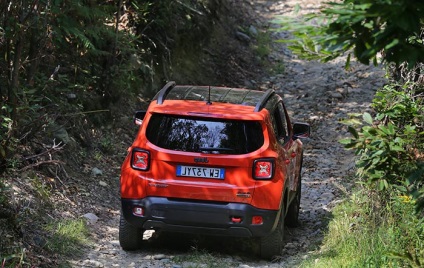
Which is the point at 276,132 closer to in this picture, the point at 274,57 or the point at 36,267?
the point at 36,267

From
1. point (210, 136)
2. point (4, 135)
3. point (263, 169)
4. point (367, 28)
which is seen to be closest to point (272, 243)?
point (263, 169)

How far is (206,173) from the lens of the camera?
791 cm

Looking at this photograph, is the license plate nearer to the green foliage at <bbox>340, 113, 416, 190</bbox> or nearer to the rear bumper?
the rear bumper

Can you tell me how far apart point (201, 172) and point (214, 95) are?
131cm

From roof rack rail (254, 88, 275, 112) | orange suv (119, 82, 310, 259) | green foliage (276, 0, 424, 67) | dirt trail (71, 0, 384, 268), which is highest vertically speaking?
green foliage (276, 0, 424, 67)

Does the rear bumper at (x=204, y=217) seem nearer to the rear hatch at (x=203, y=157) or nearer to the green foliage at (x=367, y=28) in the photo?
the rear hatch at (x=203, y=157)

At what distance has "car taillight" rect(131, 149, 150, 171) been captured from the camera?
8.02m

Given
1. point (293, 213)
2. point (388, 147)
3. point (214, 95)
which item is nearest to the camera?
point (388, 147)

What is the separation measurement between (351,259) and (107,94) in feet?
21.0

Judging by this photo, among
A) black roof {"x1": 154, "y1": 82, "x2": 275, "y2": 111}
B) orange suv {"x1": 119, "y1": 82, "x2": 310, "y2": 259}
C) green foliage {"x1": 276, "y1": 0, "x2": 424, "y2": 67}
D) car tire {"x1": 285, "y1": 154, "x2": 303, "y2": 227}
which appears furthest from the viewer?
car tire {"x1": 285, "y1": 154, "x2": 303, "y2": 227}

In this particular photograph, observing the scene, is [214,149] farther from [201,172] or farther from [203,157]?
[201,172]

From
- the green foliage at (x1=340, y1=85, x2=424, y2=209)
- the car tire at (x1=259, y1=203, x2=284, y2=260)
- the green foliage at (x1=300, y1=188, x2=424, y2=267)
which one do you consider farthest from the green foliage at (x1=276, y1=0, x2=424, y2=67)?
the car tire at (x1=259, y1=203, x2=284, y2=260)

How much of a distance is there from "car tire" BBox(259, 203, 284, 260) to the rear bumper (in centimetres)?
31

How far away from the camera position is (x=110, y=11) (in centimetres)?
1253
